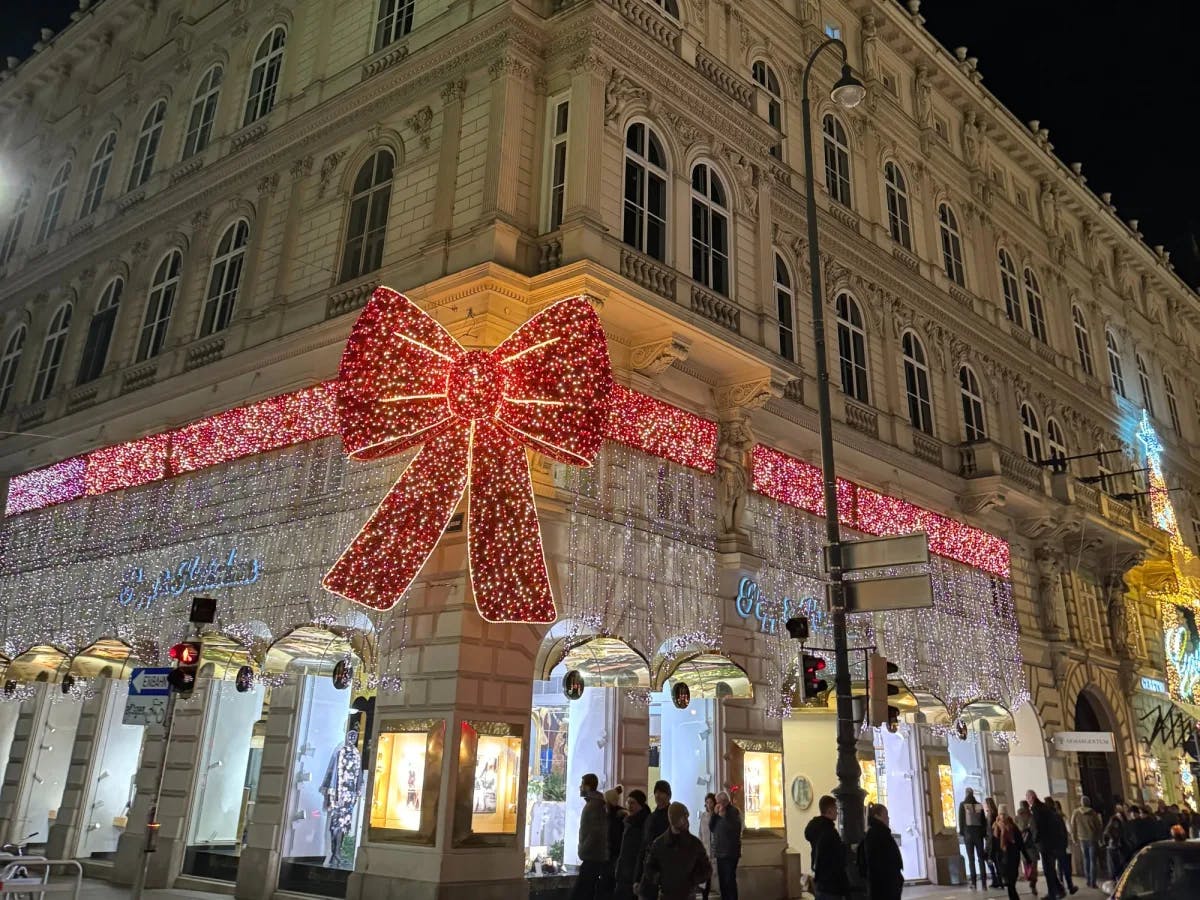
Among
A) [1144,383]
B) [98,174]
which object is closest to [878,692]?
[98,174]

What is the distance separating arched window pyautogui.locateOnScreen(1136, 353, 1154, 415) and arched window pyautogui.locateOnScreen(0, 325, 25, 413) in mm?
37874

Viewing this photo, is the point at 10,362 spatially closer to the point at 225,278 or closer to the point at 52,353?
the point at 52,353

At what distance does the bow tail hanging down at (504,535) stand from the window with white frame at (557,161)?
14.0 ft

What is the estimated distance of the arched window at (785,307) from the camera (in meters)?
20.4

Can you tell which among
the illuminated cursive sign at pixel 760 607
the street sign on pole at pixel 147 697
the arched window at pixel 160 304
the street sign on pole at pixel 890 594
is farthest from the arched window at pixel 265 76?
the street sign on pole at pixel 890 594

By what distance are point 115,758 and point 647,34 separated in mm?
17515

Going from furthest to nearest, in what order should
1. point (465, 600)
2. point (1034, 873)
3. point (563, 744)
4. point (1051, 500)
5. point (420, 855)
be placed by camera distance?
point (1051, 500) → point (1034, 873) → point (563, 744) → point (465, 600) → point (420, 855)

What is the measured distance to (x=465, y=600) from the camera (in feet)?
43.4

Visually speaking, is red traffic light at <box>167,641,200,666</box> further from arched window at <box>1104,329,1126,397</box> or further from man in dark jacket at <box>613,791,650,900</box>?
arched window at <box>1104,329,1126,397</box>

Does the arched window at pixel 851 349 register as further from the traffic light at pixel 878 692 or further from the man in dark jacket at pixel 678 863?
the man in dark jacket at pixel 678 863

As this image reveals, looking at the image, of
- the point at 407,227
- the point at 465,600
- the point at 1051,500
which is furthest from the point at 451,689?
the point at 1051,500

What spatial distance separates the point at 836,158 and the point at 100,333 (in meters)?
18.8

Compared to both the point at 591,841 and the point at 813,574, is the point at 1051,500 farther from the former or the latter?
the point at 591,841

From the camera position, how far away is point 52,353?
24047 mm
